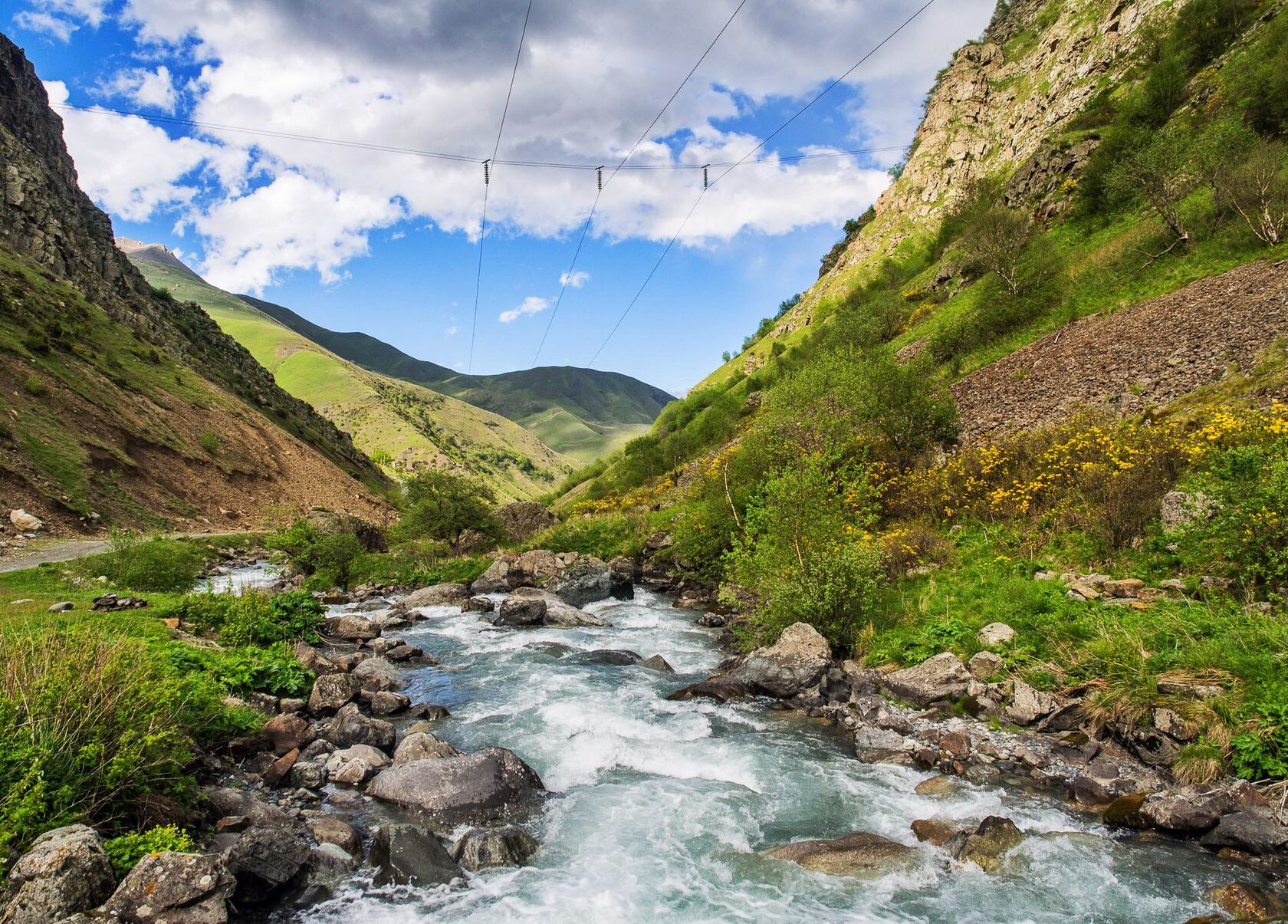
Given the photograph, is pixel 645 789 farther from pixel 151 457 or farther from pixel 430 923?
pixel 151 457

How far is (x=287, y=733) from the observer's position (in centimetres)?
1153

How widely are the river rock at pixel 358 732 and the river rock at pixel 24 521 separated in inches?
1304

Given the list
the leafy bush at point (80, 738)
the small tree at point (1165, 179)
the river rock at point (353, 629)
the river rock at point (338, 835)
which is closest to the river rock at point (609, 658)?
the river rock at point (353, 629)

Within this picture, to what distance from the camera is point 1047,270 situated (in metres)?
36.9

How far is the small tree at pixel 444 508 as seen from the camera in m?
38.8

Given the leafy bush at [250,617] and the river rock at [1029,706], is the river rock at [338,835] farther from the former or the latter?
the river rock at [1029,706]

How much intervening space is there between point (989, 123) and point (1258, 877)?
99.2m

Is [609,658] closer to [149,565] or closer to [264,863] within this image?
[264,863]

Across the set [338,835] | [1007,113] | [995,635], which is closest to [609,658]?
Answer: [995,635]

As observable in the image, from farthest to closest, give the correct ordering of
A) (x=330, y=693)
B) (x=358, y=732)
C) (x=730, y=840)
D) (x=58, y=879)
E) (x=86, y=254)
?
(x=86, y=254) < (x=330, y=693) < (x=358, y=732) < (x=730, y=840) < (x=58, y=879)

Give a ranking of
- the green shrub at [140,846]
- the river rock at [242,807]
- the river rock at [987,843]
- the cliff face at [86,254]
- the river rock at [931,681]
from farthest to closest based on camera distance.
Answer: the cliff face at [86,254] < the river rock at [931,681] < the river rock at [242,807] < the river rock at [987,843] < the green shrub at [140,846]

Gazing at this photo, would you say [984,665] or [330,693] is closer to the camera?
[984,665]

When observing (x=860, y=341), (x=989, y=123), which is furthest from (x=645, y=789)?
(x=989, y=123)

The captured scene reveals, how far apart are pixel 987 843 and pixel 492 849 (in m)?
6.97
